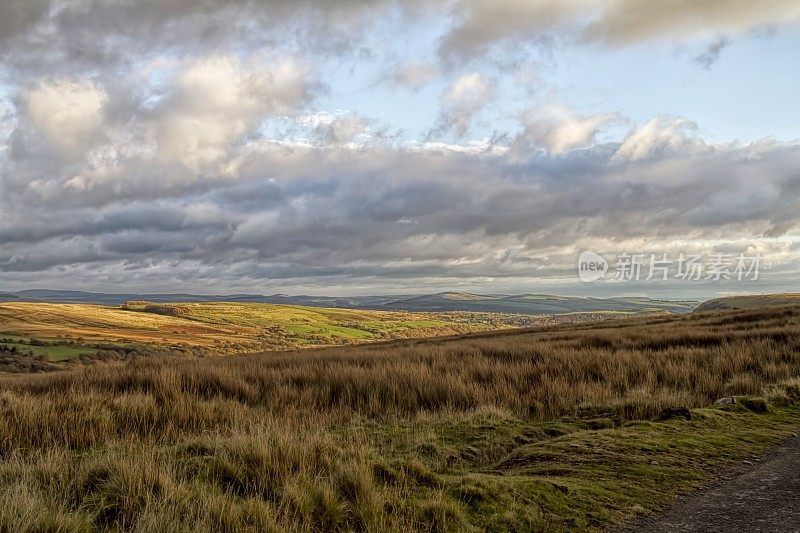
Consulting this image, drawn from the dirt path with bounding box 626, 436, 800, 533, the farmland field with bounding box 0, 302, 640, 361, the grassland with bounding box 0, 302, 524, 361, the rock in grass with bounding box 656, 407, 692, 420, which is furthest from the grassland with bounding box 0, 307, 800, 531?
the grassland with bounding box 0, 302, 524, 361

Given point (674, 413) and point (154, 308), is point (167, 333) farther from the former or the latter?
point (674, 413)

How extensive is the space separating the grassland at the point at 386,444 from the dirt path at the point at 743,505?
0.80 ft

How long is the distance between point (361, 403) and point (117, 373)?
24.9ft

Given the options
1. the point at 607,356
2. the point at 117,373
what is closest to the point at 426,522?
the point at 117,373

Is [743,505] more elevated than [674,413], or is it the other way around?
[743,505]

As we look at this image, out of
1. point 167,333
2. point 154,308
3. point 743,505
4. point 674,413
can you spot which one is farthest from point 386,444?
point 154,308

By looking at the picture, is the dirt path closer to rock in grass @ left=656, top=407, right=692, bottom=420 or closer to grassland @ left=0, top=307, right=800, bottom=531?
grassland @ left=0, top=307, right=800, bottom=531

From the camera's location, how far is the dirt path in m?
4.31

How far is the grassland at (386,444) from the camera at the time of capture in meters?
4.24

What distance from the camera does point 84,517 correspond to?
152 inches

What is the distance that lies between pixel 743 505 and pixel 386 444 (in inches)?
183

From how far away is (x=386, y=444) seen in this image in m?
7.91

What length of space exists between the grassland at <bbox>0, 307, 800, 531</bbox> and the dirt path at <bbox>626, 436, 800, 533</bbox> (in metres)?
0.25

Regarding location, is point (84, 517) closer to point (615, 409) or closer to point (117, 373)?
point (615, 409)
